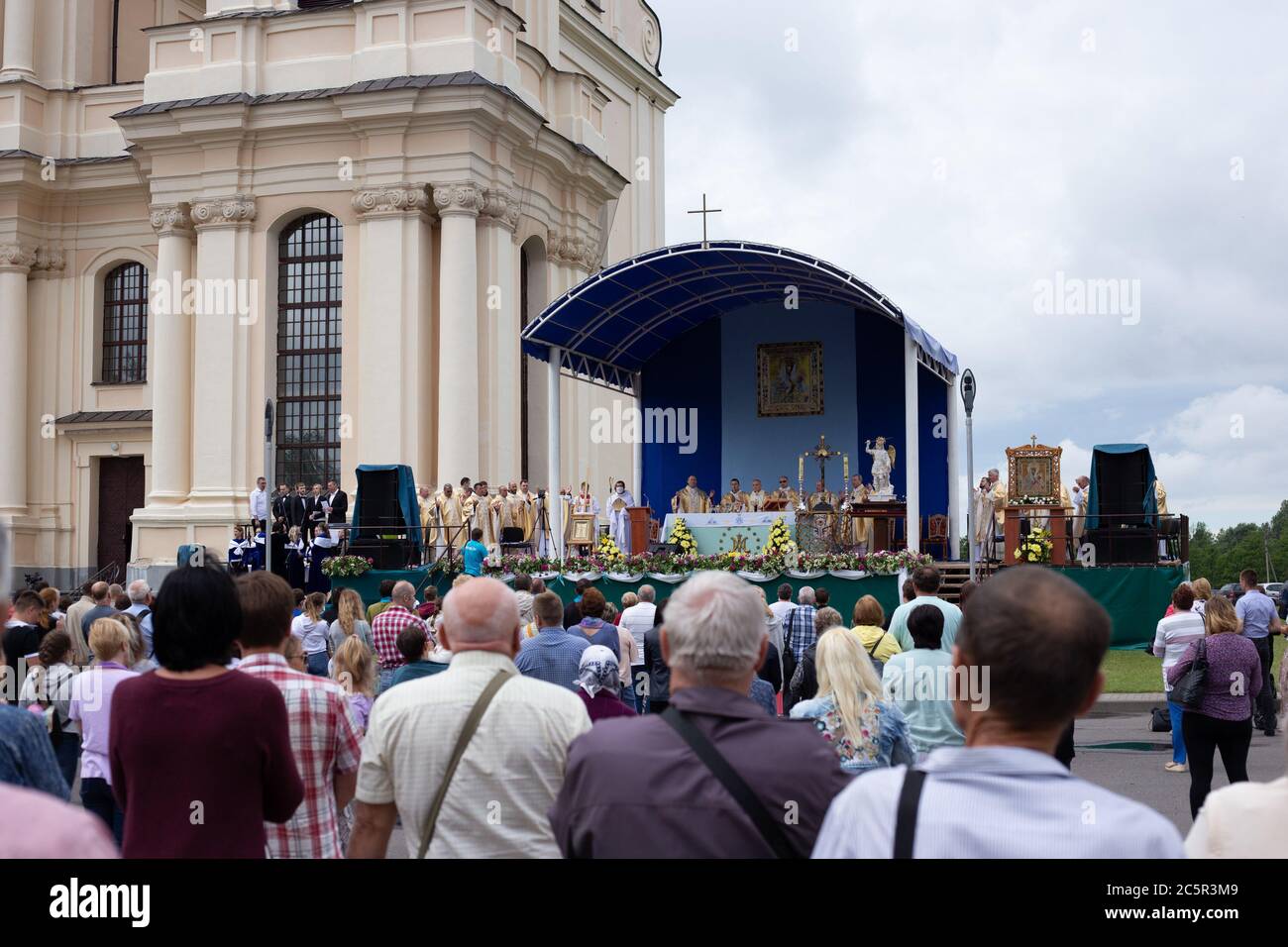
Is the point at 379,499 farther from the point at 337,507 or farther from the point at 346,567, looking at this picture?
the point at 346,567

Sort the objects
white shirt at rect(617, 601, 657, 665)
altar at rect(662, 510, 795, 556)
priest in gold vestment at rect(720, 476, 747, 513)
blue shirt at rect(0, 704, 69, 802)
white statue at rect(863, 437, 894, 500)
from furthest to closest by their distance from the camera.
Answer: priest in gold vestment at rect(720, 476, 747, 513) < white statue at rect(863, 437, 894, 500) < altar at rect(662, 510, 795, 556) < white shirt at rect(617, 601, 657, 665) < blue shirt at rect(0, 704, 69, 802)

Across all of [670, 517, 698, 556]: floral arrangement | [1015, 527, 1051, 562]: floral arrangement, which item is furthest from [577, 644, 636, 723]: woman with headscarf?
[670, 517, 698, 556]: floral arrangement

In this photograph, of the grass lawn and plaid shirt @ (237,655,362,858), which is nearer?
plaid shirt @ (237,655,362,858)

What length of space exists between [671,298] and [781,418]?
4.69 metres

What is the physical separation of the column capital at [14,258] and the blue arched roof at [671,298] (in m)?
15.7

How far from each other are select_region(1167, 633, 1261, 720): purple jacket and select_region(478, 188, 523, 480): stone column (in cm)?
2270

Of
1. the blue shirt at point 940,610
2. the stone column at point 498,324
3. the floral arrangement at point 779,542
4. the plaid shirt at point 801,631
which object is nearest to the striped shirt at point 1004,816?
the blue shirt at point 940,610

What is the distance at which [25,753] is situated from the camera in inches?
168

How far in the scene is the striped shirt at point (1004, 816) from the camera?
2.60 metres

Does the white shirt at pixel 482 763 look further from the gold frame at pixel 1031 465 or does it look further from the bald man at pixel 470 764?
the gold frame at pixel 1031 465

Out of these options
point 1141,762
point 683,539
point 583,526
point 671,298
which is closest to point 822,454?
point 671,298

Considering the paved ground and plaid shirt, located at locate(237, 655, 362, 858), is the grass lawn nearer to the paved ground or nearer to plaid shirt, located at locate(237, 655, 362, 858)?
the paved ground

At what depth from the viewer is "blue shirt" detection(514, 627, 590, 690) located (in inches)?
358
